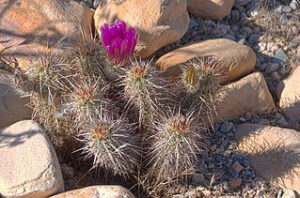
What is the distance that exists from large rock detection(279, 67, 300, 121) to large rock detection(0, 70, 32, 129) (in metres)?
1.50

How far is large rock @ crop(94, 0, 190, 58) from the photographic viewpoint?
3.18 meters

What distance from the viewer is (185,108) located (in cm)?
277

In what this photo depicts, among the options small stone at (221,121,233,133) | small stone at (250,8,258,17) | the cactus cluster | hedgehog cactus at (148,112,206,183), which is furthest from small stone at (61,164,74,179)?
small stone at (250,8,258,17)

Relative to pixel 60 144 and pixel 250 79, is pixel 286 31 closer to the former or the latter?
pixel 250 79

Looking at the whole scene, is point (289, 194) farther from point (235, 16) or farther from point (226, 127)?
point (235, 16)

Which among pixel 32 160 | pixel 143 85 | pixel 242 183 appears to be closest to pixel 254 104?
pixel 242 183

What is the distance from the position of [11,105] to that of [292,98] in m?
1.63

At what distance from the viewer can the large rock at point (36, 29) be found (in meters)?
3.08

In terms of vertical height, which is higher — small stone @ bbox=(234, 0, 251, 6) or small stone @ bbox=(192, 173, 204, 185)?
small stone @ bbox=(234, 0, 251, 6)

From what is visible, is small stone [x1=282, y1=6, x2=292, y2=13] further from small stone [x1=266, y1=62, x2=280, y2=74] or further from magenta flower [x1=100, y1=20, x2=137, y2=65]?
magenta flower [x1=100, y1=20, x2=137, y2=65]

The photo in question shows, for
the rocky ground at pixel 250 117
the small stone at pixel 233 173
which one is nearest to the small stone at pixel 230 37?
the rocky ground at pixel 250 117

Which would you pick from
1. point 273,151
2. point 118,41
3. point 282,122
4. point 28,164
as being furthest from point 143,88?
point 282,122

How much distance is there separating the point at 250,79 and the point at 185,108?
0.71 m

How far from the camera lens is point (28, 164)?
8.62 ft
